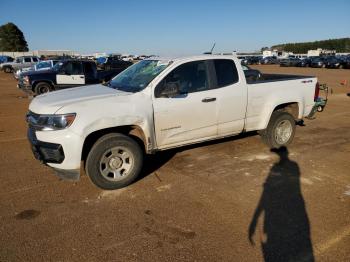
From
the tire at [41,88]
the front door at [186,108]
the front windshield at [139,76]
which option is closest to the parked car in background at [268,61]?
the tire at [41,88]

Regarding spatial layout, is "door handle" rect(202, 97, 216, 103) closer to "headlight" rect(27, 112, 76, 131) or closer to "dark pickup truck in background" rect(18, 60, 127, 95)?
"headlight" rect(27, 112, 76, 131)

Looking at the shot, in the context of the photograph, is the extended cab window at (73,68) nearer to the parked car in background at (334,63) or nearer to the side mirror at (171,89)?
the side mirror at (171,89)

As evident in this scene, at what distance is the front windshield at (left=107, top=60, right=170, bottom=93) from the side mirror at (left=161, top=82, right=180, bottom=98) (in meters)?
0.32

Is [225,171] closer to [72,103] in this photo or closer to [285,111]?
[285,111]

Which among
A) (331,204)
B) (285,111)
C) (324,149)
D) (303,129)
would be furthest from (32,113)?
(303,129)

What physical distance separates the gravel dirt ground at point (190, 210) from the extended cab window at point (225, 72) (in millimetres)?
1398

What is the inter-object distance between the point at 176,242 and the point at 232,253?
575mm

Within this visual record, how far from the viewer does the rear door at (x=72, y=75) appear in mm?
13250

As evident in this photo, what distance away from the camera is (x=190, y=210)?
3.94 meters

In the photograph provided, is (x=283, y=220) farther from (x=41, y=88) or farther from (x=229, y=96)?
(x=41, y=88)

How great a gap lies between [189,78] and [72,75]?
945 cm

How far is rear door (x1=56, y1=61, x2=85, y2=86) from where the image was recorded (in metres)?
13.2

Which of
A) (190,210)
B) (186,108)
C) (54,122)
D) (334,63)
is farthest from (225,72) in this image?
(334,63)

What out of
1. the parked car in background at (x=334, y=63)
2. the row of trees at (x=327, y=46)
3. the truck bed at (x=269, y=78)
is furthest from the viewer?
the row of trees at (x=327, y=46)
